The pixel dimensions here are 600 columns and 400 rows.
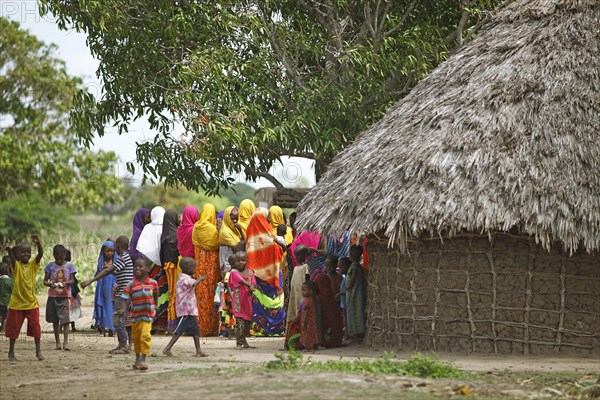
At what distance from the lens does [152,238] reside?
15031 millimetres

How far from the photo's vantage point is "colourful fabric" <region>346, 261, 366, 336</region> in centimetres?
1265

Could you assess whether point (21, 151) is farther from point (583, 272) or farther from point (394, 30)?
point (583, 272)

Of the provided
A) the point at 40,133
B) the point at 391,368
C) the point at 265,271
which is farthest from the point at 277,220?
the point at 40,133

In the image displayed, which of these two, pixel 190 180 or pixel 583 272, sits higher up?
pixel 190 180

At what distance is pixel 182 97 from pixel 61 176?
15.0 m

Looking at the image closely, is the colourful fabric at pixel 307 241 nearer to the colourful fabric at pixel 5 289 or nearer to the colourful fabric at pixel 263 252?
the colourful fabric at pixel 263 252

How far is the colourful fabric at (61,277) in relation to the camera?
12453 millimetres

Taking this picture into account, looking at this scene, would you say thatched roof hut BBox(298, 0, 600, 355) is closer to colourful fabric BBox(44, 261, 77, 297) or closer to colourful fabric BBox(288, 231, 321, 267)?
colourful fabric BBox(288, 231, 321, 267)

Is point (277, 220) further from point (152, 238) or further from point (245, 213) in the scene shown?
point (152, 238)

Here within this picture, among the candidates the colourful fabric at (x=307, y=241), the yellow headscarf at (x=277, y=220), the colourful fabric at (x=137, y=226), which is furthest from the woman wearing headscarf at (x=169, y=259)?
the colourful fabric at (x=307, y=241)

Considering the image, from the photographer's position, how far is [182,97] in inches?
597

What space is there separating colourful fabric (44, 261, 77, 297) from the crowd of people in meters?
0.01

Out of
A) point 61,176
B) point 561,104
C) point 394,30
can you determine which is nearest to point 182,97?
point 394,30

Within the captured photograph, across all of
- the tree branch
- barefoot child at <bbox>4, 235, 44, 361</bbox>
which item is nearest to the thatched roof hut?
barefoot child at <bbox>4, 235, 44, 361</bbox>
